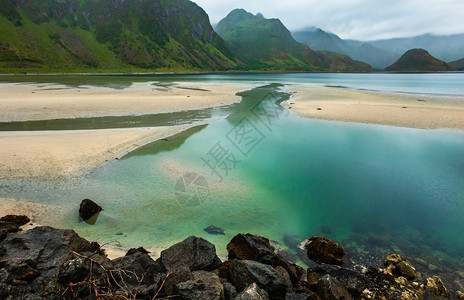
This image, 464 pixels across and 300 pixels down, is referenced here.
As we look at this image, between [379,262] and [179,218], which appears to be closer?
[379,262]

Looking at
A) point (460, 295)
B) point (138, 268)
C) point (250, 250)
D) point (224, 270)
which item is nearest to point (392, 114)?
point (460, 295)

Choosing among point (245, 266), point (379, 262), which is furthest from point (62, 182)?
point (379, 262)

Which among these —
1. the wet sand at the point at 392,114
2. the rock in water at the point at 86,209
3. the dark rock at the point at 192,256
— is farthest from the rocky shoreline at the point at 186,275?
the wet sand at the point at 392,114

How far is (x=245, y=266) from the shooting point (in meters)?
7.38

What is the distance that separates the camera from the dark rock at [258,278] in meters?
7.11

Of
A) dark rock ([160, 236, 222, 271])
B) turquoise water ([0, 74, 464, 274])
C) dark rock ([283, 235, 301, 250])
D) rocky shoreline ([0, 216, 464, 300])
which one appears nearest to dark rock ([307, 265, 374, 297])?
rocky shoreline ([0, 216, 464, 300])

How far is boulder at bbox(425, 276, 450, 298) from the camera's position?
8.12 m

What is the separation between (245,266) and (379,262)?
19.5ft

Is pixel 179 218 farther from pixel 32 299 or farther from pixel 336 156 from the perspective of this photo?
pixel 336 156

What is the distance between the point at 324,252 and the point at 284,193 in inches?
245

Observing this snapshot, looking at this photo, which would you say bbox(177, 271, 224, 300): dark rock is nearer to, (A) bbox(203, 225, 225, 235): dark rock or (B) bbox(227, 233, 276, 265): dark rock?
(B) bbox(227, 233, 276, 265): dark rock

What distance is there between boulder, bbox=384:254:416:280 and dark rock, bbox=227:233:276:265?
4.34m

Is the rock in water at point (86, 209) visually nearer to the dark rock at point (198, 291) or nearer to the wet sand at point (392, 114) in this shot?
the dark rock at point (198, 291)

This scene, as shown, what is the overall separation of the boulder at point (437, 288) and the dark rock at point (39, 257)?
10.8m
